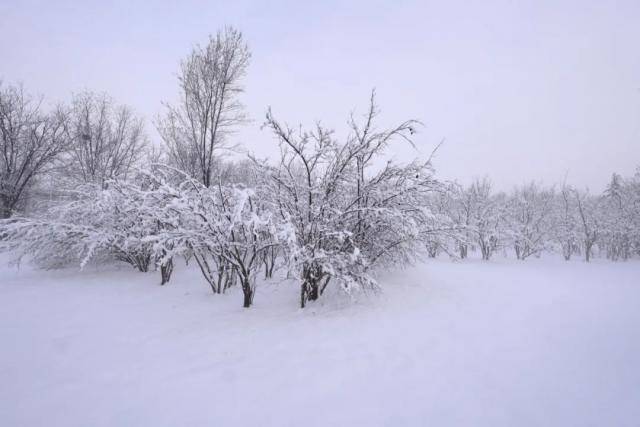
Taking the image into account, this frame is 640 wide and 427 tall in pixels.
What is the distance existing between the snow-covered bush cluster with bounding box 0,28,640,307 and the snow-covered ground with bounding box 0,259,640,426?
109 centimetres

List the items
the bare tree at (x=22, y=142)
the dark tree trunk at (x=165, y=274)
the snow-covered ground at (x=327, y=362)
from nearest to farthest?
the snow-covered ground at (x=327, y=362) → the dark tree trunk at (x=165, y=274) → the bare tree at (x=22, y=142)

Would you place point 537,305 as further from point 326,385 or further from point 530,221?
point 530,221

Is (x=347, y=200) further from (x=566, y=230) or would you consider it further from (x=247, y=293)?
(x=566, y=230)

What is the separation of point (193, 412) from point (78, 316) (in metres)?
4.57

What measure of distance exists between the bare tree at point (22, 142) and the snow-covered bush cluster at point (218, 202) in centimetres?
6

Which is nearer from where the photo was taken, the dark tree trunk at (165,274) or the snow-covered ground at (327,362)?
the snow-covered ground at (327,362)

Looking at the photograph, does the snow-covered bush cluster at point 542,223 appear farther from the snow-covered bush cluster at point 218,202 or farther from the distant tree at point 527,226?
the snow-covered bush cluster at point 218,202

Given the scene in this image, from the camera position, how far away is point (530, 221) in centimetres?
2461

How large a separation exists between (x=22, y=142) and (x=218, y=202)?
18.3 meters

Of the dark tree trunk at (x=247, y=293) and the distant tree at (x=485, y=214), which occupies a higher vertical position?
the distant tree at (x=485, y=214)

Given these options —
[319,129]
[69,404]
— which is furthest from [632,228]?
[69,404]

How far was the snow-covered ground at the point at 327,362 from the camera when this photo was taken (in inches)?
104

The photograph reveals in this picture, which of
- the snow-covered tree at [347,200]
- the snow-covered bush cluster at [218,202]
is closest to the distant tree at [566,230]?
the snow-covered bush cluster at [218,202]

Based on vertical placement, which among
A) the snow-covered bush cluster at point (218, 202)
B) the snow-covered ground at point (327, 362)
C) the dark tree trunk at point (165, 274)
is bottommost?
the snow-covered ground at point (327, 362)
